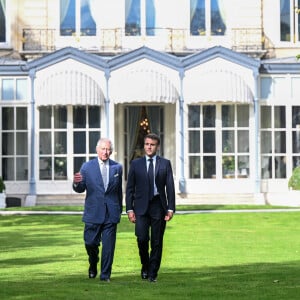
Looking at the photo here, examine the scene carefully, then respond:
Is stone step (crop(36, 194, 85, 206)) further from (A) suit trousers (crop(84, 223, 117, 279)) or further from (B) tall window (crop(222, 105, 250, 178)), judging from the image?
(A) suit trousers (crop(84, 223, 117, 279))

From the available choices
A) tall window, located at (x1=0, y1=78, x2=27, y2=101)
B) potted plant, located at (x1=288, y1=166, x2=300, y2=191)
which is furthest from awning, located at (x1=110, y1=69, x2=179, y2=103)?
potted plant, located at (x1=288, y1=166, x2=300, y2=191)

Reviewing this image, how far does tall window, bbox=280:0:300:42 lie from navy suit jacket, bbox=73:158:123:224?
81.2ft

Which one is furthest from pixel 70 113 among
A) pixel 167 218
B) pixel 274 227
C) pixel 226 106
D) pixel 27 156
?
pixel 167 218

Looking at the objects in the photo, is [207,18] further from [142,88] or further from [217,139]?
[217,139]

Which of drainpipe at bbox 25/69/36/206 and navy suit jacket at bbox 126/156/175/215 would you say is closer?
navy suit jacket at bbox 126/156/175/215

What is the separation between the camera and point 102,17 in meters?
39.4

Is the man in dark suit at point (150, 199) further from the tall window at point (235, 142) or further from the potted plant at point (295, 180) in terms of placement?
the tall window at point (235, 142)

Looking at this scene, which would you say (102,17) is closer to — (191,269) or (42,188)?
(42,188)

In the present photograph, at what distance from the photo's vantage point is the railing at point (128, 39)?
39.0m

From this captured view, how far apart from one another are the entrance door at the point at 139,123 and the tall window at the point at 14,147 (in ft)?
12.6

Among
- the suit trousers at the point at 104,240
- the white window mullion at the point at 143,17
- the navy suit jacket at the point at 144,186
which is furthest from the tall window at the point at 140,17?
the suit trousers at the point at 104,240

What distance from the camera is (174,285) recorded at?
1531 cm

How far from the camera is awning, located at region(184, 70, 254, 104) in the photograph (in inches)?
1462

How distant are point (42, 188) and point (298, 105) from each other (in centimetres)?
841
